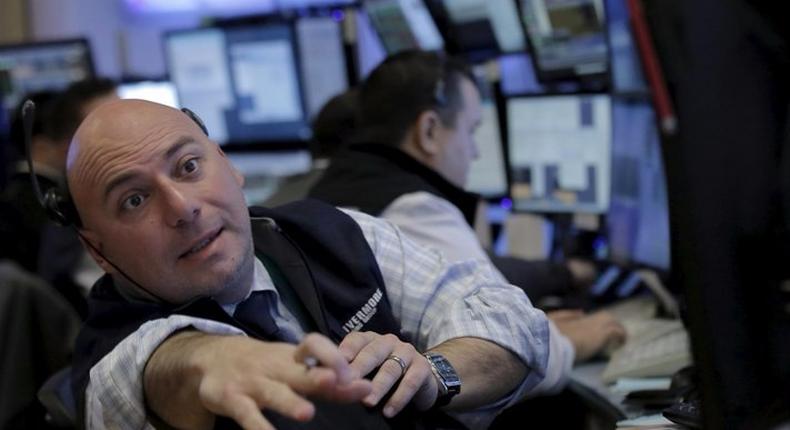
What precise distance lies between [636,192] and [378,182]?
25.8 inches

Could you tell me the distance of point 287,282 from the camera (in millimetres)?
1543

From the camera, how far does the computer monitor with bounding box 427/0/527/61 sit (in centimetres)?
310

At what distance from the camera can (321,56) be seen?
153 inches

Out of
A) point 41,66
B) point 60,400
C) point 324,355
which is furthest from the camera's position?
point 41,66

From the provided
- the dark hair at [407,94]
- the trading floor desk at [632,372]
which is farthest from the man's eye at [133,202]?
the dark hair at [407,94]

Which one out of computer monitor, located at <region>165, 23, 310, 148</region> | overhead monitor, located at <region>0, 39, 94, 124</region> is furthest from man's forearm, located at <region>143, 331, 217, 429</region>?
overhead monitor, located at <region>0, 39, 94, 124</region>

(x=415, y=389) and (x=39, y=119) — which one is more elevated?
(x=415, y=389)

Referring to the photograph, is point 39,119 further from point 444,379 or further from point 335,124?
point 444,379

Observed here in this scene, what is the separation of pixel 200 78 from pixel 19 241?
0.98 m

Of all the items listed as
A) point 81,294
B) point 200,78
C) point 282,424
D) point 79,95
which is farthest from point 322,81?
point 282,424

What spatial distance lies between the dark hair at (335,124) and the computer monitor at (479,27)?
0.41m

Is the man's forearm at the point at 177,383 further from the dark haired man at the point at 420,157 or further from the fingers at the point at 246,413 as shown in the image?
the dark haired man at the point at 420,157

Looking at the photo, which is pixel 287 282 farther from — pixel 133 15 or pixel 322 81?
pixel 133 15

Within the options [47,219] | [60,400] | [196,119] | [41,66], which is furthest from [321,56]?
[196,119]
